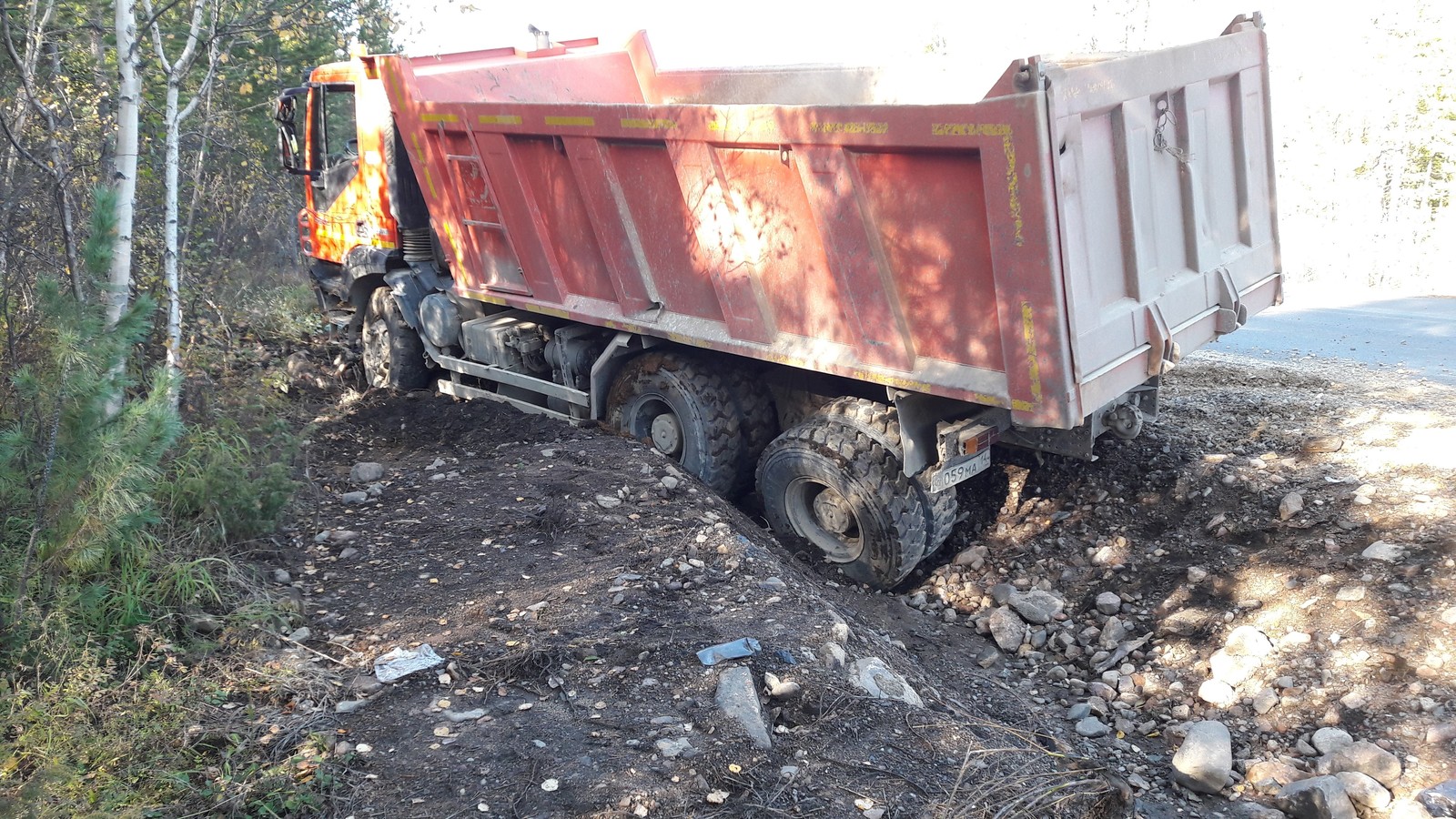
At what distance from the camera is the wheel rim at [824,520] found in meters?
5.36

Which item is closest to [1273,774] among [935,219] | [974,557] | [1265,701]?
[1265,701]

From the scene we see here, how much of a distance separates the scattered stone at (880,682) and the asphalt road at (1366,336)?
498 cm

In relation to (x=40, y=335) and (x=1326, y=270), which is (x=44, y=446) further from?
(x=1326, y=270)

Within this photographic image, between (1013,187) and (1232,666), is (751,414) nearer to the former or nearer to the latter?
(1013,187)

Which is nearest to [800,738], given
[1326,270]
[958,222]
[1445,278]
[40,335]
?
[958,222]

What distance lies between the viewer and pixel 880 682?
3881mm

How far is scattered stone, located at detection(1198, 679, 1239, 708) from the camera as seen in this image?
13.2ft

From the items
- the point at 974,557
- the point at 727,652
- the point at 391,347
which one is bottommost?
the point at 974,557

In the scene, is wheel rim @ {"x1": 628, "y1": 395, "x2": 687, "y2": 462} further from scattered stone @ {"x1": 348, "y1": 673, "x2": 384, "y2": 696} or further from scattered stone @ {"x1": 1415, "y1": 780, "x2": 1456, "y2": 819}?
scattered stone @ {"x1": 1415, "y1": 780, "x2": 1456, "y2": 819}

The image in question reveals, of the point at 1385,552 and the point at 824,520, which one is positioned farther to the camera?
the point at 824,520

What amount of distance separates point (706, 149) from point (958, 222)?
139cm

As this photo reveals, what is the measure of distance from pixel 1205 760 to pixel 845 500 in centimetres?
209

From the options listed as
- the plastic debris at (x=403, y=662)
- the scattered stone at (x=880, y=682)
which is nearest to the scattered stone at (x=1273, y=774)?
the scattered stone at (x=880, y=682)

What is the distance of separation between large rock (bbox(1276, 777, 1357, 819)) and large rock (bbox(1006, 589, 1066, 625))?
1.55 metres
